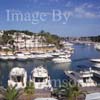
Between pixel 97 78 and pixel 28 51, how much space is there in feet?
47.7

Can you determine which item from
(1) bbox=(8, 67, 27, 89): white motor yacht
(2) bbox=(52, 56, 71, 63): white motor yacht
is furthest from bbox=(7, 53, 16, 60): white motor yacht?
(1) bbox=(8, 67, 27, 89): white motor yacht

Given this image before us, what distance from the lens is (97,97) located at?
28.0ft

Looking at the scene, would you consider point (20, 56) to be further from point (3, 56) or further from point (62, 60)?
point (62, 60)

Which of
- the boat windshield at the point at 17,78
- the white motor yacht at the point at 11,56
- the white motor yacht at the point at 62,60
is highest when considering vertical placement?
the boat windshield at the point at 17,78

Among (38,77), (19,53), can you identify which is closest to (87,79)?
(38,77)

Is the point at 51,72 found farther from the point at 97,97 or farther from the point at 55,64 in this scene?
the point at 97,97

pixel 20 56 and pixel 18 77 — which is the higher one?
pixel 18 77

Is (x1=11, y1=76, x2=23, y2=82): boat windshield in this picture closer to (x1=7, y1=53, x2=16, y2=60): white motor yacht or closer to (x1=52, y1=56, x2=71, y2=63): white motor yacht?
(x1=52, y1=56, x2=71, y2=63): white motor yacht

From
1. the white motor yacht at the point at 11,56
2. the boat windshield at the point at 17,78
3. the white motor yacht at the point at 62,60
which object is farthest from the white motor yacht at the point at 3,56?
the boat windshield at the point at 17,78

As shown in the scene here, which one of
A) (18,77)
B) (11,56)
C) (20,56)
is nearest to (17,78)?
(18,77)

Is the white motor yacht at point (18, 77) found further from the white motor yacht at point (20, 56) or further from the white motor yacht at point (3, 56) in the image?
the white motor yacht at point (3, 56)

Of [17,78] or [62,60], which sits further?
[62,60]

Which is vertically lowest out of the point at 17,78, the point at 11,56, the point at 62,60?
the point at 62,60

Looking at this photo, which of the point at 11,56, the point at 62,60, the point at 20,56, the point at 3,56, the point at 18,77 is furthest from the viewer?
the point at 3,56
